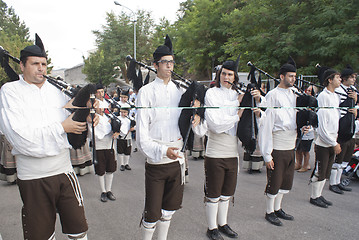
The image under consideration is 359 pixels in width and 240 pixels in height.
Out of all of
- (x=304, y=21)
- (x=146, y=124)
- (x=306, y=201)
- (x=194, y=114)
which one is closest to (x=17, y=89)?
(x=146, y=124)

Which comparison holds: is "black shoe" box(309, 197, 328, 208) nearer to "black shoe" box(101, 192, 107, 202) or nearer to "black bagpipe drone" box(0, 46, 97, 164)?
"black shoe" box(101, 192, 107, 202)

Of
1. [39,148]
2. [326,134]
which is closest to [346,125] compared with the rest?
[326,134]

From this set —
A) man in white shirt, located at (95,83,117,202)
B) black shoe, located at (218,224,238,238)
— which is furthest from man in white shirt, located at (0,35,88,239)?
man in white shirt, located at (95,83,117,202)

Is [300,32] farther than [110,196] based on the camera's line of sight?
Yes

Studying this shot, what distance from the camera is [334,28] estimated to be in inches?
462

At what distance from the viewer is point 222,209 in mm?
3416

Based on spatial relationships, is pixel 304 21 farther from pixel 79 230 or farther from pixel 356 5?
pixel 79 230

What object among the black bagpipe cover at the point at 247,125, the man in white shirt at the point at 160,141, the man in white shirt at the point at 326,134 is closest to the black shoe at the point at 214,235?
the man in white shirt at the point at 160,141

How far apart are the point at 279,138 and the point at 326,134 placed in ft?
3.50

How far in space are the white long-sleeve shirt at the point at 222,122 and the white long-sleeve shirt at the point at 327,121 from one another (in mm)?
1831

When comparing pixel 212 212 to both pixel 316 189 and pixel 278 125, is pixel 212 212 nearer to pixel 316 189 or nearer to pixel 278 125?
pixel 278 125

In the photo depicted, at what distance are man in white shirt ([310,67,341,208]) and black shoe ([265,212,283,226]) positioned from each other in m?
1.10

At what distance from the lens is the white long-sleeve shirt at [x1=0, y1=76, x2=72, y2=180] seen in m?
2.14

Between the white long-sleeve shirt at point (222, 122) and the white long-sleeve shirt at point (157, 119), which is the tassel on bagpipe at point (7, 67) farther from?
the white long-sleeve shirt at point (222, 122)
